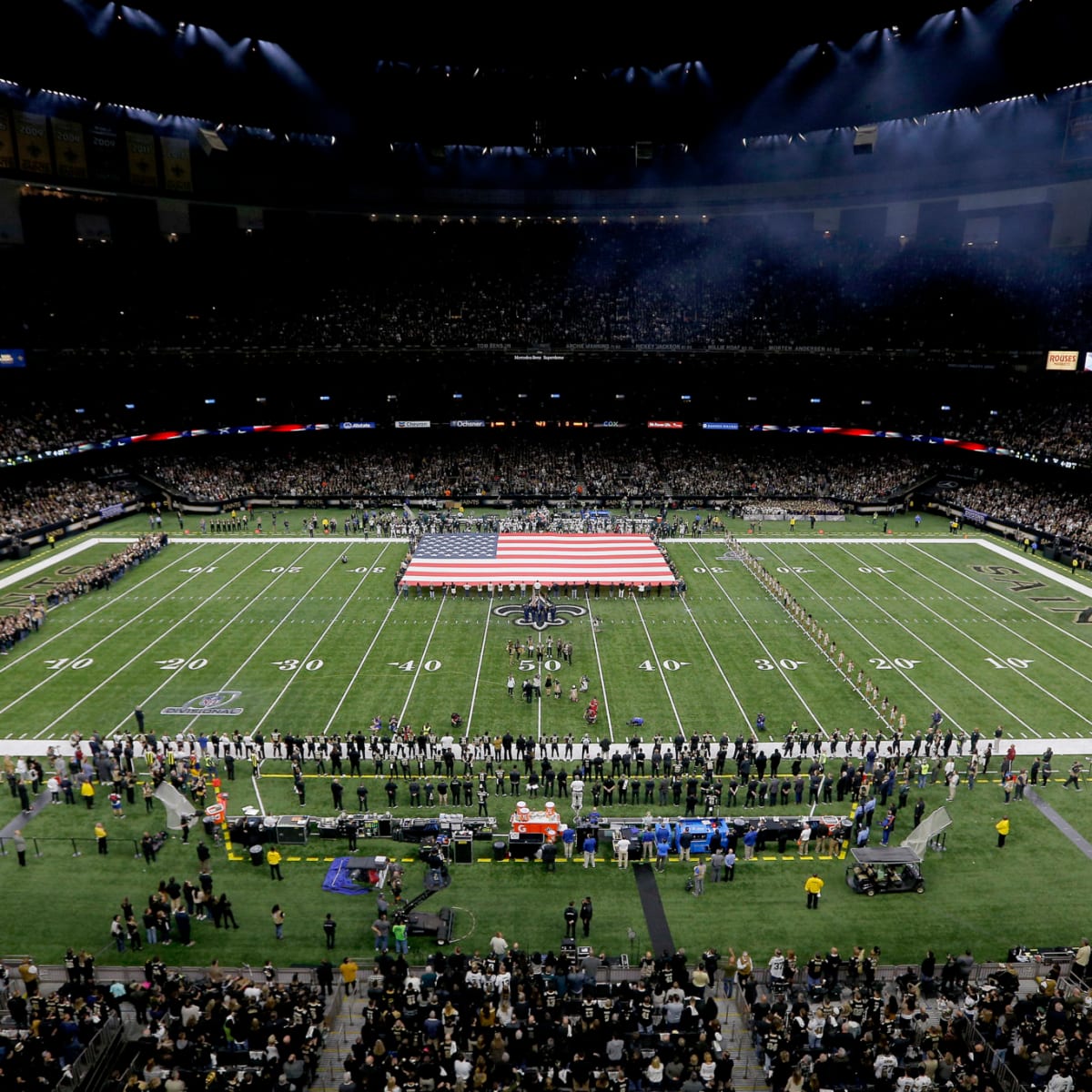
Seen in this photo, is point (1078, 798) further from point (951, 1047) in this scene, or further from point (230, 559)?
point (230, 559)

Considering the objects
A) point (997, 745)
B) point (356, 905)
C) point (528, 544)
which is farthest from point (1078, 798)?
point (528, 544)

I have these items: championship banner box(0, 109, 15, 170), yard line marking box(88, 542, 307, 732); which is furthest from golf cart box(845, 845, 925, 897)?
championship banner box(0, 109, 15, 170)

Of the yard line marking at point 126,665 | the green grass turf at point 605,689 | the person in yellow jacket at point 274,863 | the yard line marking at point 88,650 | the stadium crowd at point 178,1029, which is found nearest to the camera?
the stadium crowd at point 178,1029

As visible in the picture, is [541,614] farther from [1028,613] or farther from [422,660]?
[1028,613]

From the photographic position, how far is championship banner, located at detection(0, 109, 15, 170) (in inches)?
1871

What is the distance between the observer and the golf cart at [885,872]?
722 inches

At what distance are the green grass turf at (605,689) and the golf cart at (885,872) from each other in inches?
13.2

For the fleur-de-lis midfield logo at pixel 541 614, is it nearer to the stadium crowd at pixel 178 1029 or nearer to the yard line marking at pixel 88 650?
the yard line marking at pixel 88 650

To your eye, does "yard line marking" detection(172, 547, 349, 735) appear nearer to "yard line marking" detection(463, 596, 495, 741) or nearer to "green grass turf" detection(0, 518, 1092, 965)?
"green grass turf" detection(0, 518, 1092, 965)

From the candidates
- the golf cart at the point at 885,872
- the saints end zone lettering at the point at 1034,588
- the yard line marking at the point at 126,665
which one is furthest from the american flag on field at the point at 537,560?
the golf cart at the point at 885,872

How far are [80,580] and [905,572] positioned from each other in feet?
129

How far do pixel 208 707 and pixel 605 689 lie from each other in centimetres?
1302

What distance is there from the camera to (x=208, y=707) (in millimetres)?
26922

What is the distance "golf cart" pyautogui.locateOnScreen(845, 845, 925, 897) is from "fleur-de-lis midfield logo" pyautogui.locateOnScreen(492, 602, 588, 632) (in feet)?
57.2
